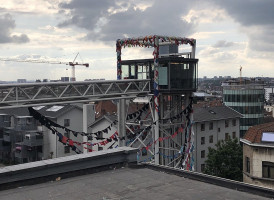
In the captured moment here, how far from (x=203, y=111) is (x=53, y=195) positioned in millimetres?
54882

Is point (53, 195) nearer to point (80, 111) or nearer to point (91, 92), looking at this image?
point (91, 92)

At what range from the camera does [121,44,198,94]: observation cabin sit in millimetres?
33750

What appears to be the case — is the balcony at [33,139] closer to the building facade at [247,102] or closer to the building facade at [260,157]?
the building facade at [260,157]

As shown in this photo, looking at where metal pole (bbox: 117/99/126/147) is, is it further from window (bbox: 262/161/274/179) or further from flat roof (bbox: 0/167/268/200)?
flat roof (bbox: 0/167/268/200)

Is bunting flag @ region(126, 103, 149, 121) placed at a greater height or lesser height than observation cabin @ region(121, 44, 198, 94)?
lesser

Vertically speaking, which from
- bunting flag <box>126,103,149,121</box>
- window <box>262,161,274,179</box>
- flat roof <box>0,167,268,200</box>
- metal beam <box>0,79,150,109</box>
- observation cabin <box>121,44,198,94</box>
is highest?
observation cabin <box>121,44,198,94</box>

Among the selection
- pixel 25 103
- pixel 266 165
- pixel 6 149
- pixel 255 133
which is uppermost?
pixel 25 103

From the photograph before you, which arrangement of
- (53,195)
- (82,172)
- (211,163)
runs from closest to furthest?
(53,195)
(82,172)
(211,163)

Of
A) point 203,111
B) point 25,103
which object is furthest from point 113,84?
point 203,111

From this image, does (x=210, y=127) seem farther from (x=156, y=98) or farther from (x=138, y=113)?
(x=156, y=98)

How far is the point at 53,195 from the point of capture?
1418cm

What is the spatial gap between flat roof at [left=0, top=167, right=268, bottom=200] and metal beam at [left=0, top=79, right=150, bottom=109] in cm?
1197

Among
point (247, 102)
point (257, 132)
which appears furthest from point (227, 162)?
point (247, 102)

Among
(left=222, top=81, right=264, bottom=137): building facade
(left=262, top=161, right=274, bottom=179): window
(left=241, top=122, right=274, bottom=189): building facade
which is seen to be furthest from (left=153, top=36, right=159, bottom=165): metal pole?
(left=222, top=81, right=264, bottom=137): building facade
